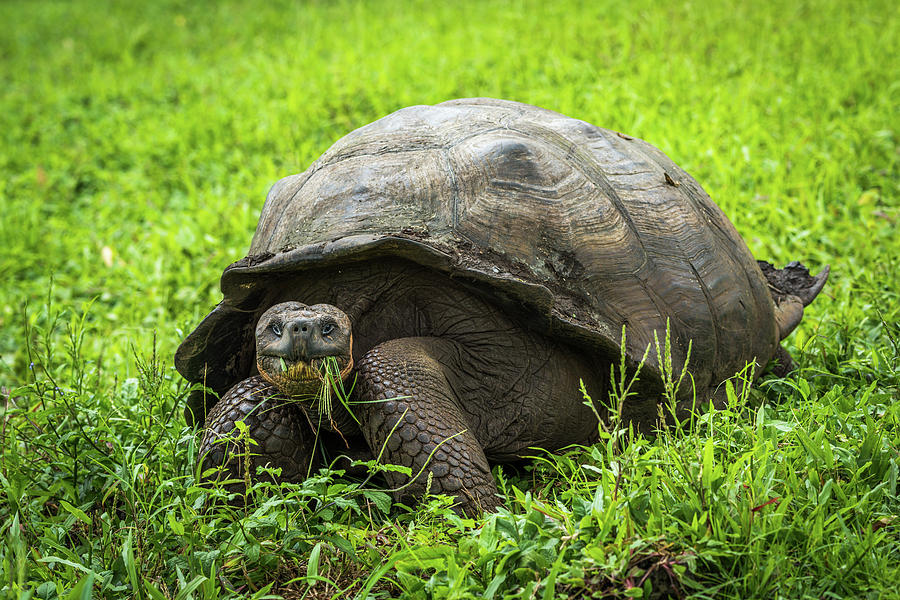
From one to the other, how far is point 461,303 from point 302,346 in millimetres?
566

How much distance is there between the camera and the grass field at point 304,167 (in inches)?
72.5

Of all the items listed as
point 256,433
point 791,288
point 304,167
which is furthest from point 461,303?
point 304,167

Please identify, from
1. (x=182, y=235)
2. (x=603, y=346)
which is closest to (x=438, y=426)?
(x=603, y=346)

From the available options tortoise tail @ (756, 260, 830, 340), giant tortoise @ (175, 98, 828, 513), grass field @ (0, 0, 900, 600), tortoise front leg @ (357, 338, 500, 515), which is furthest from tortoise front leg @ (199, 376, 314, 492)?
tortoise tail @ (756, 260, 830, 340)

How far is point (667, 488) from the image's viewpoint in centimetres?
192

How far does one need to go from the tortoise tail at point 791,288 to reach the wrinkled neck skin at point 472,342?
116 cm

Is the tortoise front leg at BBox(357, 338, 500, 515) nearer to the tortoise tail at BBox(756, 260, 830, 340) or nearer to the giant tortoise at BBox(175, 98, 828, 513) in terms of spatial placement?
the giant tortoise at BBox(175, 98, 828, 513)

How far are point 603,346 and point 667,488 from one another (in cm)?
62

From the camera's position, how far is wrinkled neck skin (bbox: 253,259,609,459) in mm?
2525

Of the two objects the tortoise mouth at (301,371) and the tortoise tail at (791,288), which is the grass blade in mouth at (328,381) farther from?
the tortoise tail at (791,288)

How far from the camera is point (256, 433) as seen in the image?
236 cm

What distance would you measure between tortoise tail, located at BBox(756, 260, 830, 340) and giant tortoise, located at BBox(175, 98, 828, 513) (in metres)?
0.34

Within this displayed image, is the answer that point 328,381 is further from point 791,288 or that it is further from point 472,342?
point 791,288

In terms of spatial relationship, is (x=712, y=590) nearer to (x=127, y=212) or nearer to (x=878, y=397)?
(x=878, y=397)
